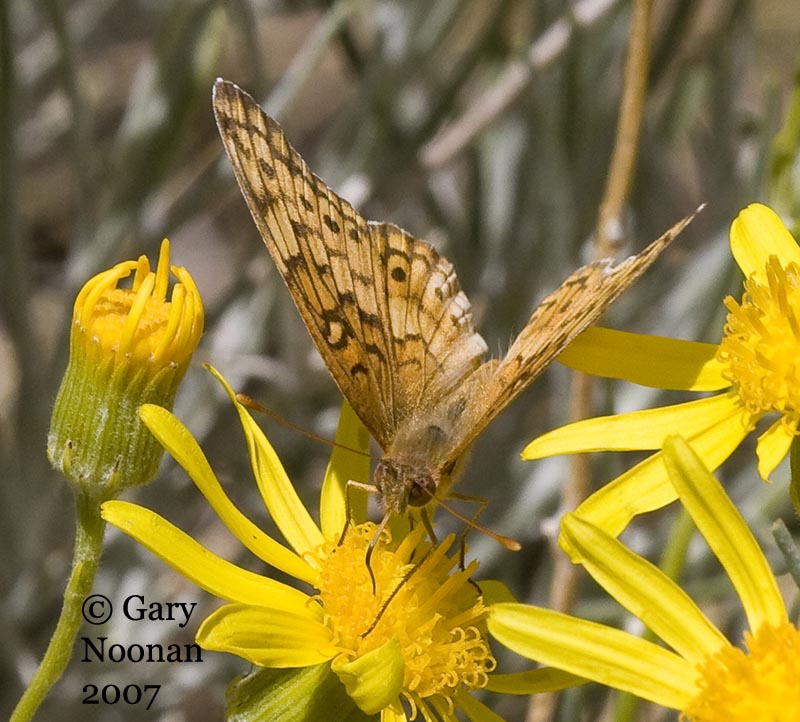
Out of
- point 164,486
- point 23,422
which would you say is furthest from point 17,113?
point 164,486

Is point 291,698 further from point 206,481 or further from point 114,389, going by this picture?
point 114,389

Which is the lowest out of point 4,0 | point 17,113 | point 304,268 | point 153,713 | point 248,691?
point 153,713

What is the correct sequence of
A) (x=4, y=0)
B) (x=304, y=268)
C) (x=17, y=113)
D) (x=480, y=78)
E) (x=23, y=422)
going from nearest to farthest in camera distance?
(x=304, y=268), (x=4, y=0), (x=17, y=113), (x=23, y=422), (x=480, y=78)

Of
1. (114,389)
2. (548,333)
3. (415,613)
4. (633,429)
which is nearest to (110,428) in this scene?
(114,389)

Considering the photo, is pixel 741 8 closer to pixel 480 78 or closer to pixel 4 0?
pixel 480 78

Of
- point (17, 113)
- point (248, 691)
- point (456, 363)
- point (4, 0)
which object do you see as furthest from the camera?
point (17, 113)

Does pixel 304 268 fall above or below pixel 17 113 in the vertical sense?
below

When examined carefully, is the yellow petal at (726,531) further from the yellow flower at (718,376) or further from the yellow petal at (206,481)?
the yellow petal at (206,481)

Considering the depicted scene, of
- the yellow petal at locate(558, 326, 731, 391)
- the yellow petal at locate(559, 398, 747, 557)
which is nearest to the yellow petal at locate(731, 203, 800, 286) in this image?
the yellow petal at locate(558, 326, 731, 391)

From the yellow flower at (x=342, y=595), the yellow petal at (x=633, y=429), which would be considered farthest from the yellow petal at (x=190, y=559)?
the yellow petal at (x=633, y=429)
